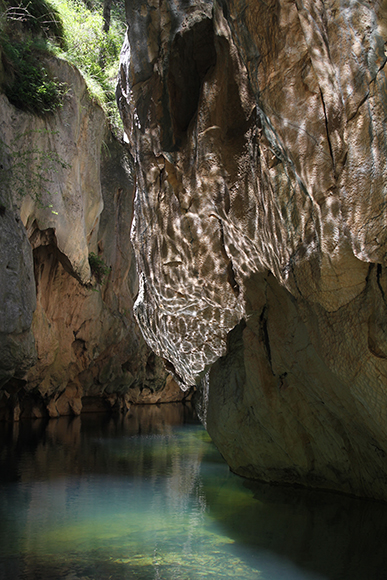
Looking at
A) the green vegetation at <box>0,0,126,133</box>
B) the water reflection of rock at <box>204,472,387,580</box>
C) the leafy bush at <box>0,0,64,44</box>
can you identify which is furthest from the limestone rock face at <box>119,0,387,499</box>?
the leafy bush at <box>0,0,64,44</box>

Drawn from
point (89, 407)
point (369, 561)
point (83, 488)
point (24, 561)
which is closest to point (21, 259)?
point (83, 488)

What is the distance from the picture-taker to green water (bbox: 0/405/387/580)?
3908 mm

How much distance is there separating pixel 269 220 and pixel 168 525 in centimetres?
342

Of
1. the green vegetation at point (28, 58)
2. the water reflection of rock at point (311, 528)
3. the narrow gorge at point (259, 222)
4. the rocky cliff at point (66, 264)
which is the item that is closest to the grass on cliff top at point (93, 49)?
the green vegetation at point (28, 58)

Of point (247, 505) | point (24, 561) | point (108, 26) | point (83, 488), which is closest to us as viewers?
point (24, 561)

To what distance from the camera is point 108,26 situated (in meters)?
14.1

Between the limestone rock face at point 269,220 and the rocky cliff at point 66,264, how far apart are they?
1579 millimetres

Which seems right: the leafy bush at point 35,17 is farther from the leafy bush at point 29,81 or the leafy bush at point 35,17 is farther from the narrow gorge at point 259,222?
the narrow gorge at point 259,222

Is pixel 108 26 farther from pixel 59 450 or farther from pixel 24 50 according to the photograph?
pixel 59 450

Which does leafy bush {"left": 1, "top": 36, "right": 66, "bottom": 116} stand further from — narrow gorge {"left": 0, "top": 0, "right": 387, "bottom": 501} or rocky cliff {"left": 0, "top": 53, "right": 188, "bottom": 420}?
narrow gorge {"left": 0, "top": 0, "right": 387, "bottom": 501}

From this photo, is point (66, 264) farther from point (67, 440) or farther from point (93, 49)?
point (93, 49)

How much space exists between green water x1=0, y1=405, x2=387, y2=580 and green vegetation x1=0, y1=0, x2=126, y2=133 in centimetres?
706

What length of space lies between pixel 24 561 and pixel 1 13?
32.1 ft

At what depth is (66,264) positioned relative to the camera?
1109cm
